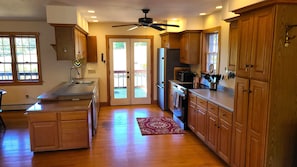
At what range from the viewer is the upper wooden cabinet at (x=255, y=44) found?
231 centimetres

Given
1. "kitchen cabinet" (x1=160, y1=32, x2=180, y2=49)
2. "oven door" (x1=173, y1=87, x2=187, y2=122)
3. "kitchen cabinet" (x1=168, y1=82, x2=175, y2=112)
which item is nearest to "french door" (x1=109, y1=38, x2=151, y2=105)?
"kitchen cabinet" (x1=160, y1=32, x2=180, y2=49)

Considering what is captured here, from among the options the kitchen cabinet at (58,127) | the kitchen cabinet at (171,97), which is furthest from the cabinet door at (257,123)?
the kitchen cabinet at (171,97)

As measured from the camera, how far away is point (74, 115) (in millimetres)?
3744

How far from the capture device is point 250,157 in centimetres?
266

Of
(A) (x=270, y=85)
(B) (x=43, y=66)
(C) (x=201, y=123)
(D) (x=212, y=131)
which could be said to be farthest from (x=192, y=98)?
(B) (x=43, y=66)

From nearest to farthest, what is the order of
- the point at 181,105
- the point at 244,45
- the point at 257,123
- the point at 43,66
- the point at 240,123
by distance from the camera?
the point at 257,123 < the point at 244,45 < the point at 240,123 < the point at 181,105 < the point at 43,66

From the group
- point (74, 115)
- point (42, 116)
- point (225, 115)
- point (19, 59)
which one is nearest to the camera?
point (225, 115)

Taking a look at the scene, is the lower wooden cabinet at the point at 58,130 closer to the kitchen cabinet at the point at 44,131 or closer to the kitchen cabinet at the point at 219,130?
the kitchen cabinet at the point at 44,131

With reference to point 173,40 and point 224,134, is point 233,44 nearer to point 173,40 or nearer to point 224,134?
point 224,134

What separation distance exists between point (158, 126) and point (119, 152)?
152 cm

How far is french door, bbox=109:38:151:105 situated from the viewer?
7.01 meters

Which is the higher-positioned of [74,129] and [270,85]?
[270,85]

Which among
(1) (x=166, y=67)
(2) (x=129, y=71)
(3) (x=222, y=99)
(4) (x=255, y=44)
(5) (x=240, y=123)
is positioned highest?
(4) (x=255, y=44)

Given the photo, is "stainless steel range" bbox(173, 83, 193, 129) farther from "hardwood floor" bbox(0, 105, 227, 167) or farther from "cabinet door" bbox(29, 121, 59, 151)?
"cabinet door" bbox(29, 121, 59, 151)
